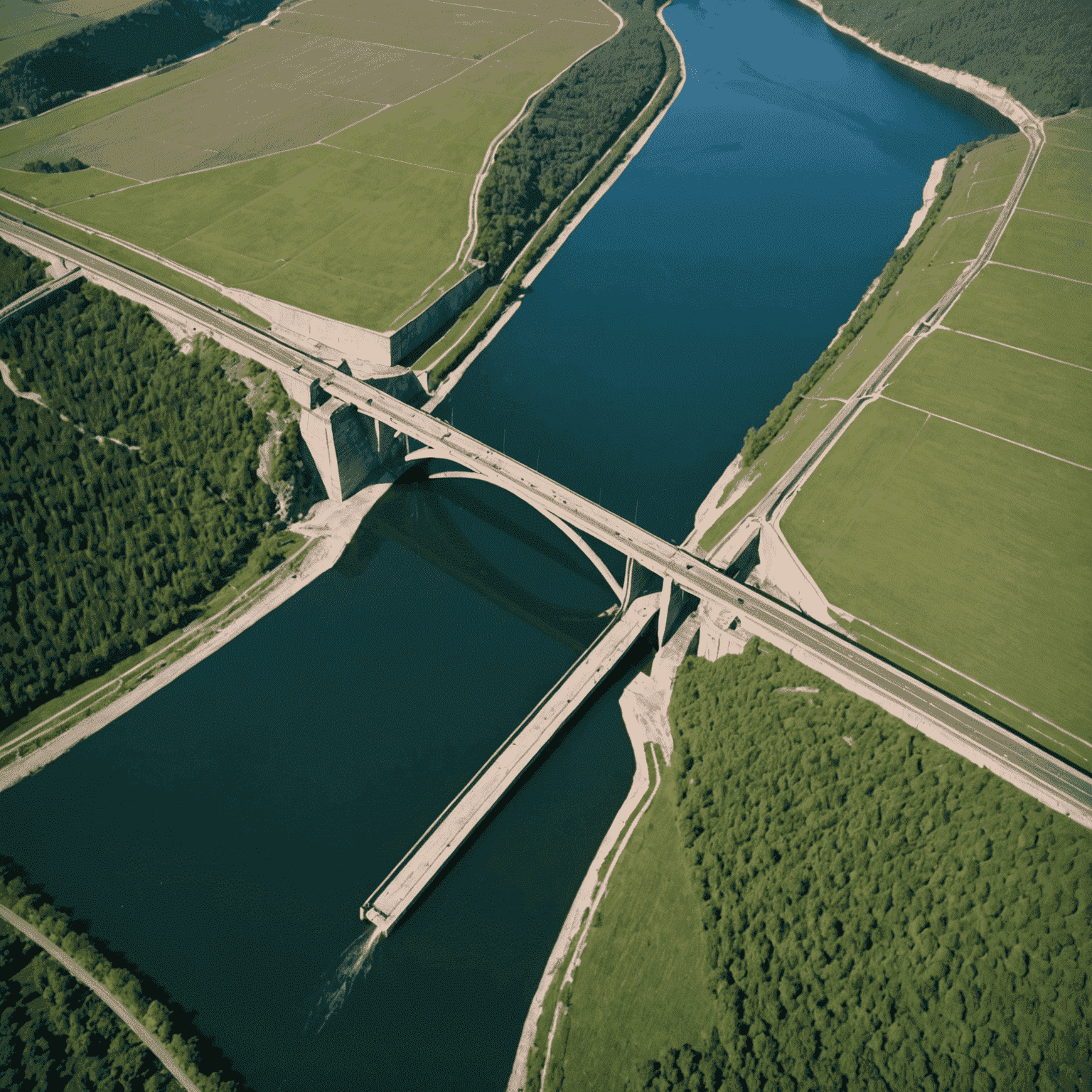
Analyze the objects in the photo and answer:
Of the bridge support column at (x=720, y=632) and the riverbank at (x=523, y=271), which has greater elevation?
the riverbank at (x=523, y=271)

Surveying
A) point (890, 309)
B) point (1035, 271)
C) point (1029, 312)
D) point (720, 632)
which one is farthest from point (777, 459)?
point (1035, 271)

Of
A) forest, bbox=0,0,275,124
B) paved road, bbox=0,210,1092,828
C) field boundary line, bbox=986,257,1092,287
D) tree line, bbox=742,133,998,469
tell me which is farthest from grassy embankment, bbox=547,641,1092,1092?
forest, bbox=0,0,275,124

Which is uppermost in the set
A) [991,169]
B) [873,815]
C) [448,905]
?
[991,169]

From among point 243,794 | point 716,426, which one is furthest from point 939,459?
point 243,794

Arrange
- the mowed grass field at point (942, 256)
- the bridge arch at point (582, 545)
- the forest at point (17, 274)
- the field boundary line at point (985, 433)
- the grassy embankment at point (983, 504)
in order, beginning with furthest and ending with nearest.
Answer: the forest at point (17, 274) < the mowed grass field at point (942, 256) < the field boundary line at point (985, 433) < the bridge arch at point (582, 545) < the grassy embankment at point (983, 504)

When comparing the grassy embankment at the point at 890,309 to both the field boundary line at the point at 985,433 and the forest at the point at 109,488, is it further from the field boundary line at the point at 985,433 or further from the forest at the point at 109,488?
the forest at the point at 109,488

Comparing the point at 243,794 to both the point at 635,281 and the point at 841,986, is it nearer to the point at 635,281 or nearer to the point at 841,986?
the point at 841,986

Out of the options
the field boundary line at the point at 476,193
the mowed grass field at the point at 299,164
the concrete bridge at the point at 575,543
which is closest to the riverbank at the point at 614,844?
the concrete bridge at the point at 575,543
